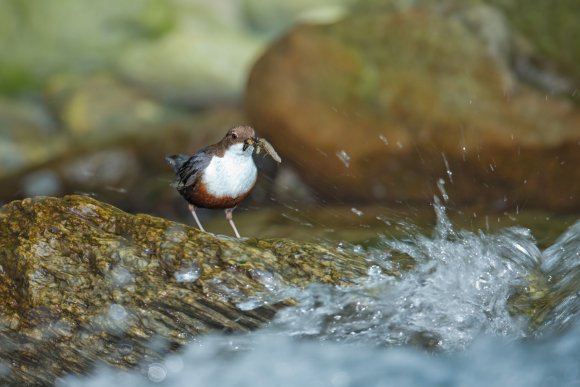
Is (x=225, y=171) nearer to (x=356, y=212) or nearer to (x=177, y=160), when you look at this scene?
(x=177, y=160)

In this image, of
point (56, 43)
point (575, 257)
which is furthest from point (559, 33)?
point (56, 43)

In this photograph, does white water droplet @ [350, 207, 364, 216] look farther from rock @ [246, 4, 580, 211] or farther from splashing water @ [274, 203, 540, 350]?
splashing water @ [274, 203, 540, 350]

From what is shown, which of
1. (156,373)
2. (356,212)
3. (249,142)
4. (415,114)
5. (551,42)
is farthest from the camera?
(551,42)

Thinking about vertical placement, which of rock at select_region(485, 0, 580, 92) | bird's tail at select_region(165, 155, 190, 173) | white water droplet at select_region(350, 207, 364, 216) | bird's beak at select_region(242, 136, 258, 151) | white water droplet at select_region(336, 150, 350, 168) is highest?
rock at select_region(485, 0, 580, 92)

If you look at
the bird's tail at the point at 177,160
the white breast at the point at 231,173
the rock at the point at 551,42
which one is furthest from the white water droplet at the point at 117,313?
the rock at the point at 551,42

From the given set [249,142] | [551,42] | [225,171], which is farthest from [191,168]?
[551,42]

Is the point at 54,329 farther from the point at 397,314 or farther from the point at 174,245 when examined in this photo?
the point at 397,314

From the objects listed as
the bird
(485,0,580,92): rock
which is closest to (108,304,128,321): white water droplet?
the bird
